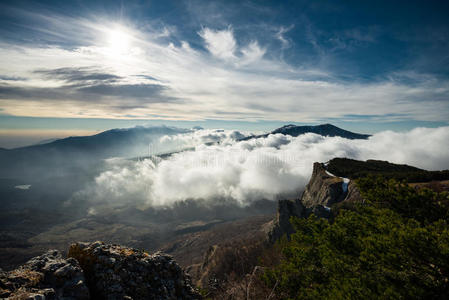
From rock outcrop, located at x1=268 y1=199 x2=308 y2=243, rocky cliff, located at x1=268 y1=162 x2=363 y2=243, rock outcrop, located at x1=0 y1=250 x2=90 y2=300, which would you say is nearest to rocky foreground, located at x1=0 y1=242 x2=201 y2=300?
rock outcrop, located at x1=0 y1=250 x2=90 y2=300

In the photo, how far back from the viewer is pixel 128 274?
825 centimetres

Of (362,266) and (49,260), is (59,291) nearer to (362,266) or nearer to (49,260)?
(49,260)

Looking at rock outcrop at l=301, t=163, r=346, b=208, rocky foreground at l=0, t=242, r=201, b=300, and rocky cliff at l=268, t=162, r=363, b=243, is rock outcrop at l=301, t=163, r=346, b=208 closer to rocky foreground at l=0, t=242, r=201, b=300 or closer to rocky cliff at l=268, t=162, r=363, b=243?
rocky cliff at l=268, t=162, r=363, b=243

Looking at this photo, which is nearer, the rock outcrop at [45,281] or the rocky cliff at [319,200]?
the rock outcrop at [45,281]

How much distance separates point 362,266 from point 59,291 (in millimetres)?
14868

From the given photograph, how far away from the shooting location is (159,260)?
9.79 meters

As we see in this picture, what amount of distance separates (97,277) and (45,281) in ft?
5.21

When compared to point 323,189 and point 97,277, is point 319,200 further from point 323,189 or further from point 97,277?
point 97,277

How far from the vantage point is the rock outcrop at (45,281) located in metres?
5.56

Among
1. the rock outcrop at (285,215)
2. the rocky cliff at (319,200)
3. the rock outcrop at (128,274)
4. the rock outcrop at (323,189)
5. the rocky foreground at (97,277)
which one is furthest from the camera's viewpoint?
the rock outcrop at (285,215)

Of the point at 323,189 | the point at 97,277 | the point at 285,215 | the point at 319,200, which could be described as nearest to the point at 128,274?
the point at 97,277

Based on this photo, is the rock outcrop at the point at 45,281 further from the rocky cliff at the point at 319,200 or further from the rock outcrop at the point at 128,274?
the rocky cliff at the point at 319,200

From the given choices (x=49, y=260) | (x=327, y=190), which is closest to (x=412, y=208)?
(x=49, y=260)

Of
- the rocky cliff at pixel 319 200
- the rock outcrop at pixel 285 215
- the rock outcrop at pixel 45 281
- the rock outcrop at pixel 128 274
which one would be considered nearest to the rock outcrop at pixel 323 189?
the rocky cliff at pixel 319 200
